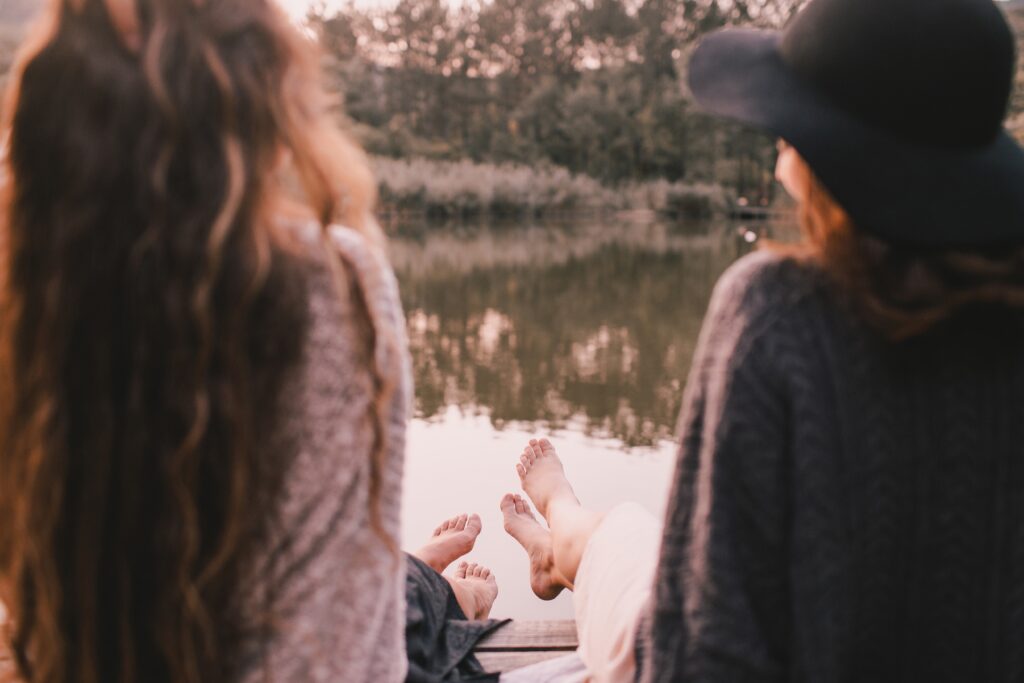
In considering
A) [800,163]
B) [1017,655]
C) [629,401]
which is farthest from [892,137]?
[629,401]

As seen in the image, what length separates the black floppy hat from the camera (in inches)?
29.4

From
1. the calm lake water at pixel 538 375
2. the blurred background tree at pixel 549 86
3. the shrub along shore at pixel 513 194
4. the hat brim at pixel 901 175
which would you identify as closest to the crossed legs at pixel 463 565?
the calm lake water at pixel 538 375

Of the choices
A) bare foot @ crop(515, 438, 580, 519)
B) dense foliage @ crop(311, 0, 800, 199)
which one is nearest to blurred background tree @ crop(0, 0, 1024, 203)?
dense foliage @ crop(311, 0, 800, 199)

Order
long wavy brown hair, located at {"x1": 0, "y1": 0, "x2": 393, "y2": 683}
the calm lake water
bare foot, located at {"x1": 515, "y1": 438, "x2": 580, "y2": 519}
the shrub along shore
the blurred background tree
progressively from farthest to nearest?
the blurred background tree → the shrub along shore → the calm lake water → bare foot, located at {"x1": 515, "y1": 438, "x2": 580, "y2": 519} → long wavy brown hair, located at {"x1": 0, "y1": 0, "x2": 393, "y2": 683}

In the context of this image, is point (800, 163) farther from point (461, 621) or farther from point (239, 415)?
point (461, 621)

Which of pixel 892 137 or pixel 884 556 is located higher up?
pixel 892 137

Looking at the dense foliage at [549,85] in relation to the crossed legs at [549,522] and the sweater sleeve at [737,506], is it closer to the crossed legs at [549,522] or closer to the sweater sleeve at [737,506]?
the crossed legs at [549,522]

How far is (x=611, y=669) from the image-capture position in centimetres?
103

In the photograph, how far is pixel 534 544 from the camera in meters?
1.66

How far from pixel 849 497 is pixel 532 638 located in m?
0.70

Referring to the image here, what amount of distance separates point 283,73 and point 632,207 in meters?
19.5

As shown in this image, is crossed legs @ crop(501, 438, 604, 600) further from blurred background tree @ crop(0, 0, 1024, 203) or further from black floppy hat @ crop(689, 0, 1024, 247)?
blurred background tree @ crop(0, 0, 1024, 203)

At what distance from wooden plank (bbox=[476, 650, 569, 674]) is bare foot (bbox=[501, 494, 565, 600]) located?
0.46 ft

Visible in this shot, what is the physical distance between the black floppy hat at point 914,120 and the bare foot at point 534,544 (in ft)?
2.86
